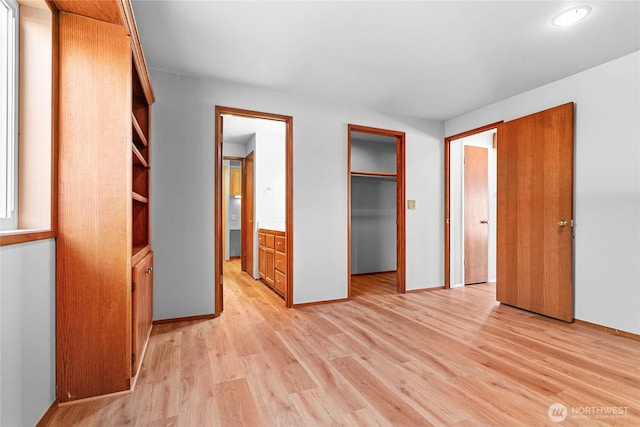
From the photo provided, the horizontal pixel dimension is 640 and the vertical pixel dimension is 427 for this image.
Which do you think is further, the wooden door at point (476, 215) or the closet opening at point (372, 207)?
the closet opening at point (372, 207)

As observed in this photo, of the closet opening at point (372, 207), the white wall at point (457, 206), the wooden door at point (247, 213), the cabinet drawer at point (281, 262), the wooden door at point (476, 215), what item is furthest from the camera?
the closet opening at point (372, 207)

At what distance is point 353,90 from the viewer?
337cm

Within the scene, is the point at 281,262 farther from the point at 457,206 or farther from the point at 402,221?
the point at 457,206

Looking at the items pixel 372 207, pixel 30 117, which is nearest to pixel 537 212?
pixel 372 207

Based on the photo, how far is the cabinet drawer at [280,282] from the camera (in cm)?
383

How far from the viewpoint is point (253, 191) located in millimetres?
4996

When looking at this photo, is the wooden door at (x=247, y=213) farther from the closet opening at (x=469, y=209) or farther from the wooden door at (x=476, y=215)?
the wooden door at (x=476, y=215)

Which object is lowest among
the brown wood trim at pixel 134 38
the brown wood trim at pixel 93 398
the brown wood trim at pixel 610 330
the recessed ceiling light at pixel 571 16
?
the brown wood trim at pixel 610 330

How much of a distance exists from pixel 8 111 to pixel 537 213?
416 cm

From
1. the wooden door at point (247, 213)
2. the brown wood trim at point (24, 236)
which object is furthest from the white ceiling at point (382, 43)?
the wooden door at point (247, 213)

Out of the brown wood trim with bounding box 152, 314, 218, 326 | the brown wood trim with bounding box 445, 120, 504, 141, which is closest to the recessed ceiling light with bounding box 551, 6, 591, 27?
the brown wood trim with bounding box 445, 120, 504, 141

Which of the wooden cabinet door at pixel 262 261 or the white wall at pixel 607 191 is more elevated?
the white wall at pixel 607 191

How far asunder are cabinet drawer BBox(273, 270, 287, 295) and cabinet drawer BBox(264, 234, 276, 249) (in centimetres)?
38

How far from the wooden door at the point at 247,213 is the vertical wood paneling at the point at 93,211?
3326 mm
